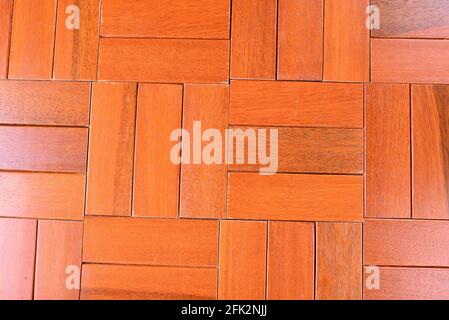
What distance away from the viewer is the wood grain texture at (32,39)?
83 cm

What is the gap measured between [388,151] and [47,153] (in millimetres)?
752

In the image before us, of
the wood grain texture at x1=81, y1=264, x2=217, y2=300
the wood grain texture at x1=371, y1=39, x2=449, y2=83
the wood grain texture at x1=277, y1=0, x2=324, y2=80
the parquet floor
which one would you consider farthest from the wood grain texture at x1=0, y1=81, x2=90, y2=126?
the wood grain texture at x1=371, y1=39, x2=449, y2=83

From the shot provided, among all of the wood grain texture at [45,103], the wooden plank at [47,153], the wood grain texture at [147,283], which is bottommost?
the wood grain texture at [147,283]

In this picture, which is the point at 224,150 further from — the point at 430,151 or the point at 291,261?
the point at 430,151

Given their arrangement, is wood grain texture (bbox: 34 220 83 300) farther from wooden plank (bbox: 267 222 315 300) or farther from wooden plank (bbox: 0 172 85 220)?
wooden plank (bbox: 267 222 315 300)

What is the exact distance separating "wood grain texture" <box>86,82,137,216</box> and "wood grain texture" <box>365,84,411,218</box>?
525 millimetres

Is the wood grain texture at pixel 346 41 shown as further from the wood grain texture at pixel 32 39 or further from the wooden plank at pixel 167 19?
the wood grain texture at pixel 32 39

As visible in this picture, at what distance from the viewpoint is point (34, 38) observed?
0.84 meters

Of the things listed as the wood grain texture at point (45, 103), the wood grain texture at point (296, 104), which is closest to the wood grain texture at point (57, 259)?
the wood grain texture at point (45, 103)

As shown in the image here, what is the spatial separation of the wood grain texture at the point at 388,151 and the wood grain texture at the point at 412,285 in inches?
4.8

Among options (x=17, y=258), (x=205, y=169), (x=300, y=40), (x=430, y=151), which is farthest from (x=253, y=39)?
(x=17, y=258)

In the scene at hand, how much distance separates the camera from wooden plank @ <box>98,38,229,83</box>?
0.82 meters

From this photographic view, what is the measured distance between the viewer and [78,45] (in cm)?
83
